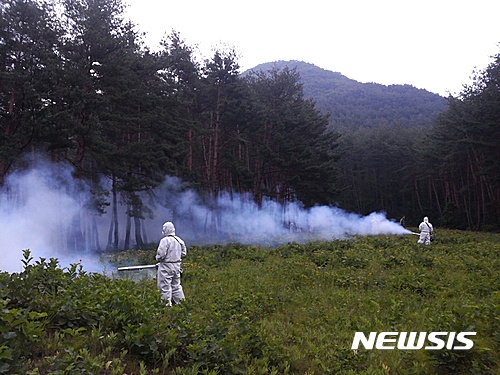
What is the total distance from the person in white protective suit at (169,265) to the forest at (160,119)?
15.9m

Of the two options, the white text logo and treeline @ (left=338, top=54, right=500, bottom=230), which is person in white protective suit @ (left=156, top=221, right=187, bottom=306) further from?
treeline @ (left=338, top=54, right=500, bottom=230)

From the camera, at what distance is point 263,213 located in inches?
1554

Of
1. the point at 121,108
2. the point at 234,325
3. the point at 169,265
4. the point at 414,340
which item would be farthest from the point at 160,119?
the point at 414,340

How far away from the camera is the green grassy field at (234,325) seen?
184 inches

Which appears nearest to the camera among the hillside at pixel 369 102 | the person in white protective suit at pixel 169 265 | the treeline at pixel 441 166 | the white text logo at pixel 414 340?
the white text logo at pixel 414 340

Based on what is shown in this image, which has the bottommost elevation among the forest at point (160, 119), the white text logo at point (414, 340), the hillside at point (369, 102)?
the white text logo at point (414, 340)

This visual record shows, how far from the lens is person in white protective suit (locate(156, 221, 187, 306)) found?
9852 mm

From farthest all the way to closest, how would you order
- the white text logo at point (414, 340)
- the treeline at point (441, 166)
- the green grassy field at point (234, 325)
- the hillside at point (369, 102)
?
1. the hillside at point (369, 102)
2. the treeline at point (441, 166)
3. the white text logo at point (414, 340)
4. the green grassy field at point (234, 325)

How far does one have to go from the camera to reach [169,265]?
9914mm

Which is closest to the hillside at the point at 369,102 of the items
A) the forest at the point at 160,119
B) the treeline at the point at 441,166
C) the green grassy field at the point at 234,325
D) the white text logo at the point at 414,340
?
the treeline at the point at 441,166

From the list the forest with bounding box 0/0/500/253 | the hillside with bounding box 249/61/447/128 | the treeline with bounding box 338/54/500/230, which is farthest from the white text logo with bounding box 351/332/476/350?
the hillside with bounding box 249/61/447/128

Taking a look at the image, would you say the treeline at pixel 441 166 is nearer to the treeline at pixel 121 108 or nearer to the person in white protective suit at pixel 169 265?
the treeline at pixel 121 108

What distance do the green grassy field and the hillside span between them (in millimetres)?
84462

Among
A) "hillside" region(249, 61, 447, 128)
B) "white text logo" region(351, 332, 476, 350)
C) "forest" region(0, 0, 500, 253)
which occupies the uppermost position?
"hillside" region(249, 61, 447, 128)
